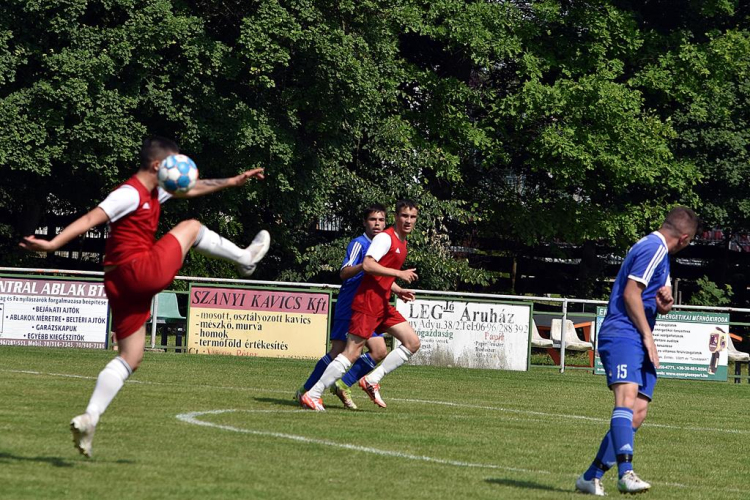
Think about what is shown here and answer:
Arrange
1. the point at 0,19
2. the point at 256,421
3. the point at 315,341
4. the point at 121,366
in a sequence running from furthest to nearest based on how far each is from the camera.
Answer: the point at 0,19 → the point at 315,341 → the point at 256,421 → the point at 121,366

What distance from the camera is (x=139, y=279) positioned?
766cm

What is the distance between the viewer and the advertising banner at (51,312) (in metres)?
22.6

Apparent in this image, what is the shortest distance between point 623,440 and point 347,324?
5276mm

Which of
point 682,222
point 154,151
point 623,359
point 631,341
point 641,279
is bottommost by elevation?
point 623,359

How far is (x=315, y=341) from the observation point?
23109 millimetres

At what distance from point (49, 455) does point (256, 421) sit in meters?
3.10

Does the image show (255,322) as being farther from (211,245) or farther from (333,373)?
(211,245)

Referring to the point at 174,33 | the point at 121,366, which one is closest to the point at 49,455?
the point at 121,366

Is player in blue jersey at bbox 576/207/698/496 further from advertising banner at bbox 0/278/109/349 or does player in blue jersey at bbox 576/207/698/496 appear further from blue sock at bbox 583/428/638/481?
advertising banner at bbox 0/278/109/349

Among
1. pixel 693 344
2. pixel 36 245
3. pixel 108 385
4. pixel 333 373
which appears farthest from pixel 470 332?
pixel 36 245

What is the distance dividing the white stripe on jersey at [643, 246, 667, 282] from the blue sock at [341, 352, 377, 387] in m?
5.40

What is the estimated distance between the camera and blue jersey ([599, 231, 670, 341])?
7.77 metres

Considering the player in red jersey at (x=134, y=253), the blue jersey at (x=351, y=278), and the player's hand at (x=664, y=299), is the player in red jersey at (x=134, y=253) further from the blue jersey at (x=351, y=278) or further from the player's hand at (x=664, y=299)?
the blue jersey at (x=351, y=278)

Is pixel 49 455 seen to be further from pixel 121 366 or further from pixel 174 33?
pixel 174 33
